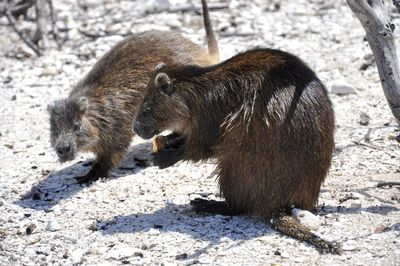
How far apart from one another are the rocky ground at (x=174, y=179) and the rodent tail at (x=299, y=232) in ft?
0.21

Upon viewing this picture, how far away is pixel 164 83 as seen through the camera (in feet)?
20.6

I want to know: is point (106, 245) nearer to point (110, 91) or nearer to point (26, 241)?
point (26, 241)

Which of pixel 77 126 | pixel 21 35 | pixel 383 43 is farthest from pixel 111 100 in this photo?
pixel 21 35

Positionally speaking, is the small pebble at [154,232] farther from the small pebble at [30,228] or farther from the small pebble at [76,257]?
the small pebble at [30,228]

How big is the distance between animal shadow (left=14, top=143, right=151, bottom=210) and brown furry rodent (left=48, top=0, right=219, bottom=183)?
Result: 5.6 inches

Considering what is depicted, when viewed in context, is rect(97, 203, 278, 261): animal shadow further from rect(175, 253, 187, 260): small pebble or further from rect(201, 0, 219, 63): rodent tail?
rect(201, 0, 219, 63): rodent tail

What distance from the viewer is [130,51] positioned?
26.1 feet

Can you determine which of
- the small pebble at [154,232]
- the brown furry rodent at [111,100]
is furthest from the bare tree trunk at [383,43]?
the brown furry rodent at [111,100]

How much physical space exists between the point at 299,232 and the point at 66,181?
2.86 meters

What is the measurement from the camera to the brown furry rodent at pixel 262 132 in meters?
5.64

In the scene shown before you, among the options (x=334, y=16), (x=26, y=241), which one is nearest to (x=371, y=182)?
(x=26, y=241)

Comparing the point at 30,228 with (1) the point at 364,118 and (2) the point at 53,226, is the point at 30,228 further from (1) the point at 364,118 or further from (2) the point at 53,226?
(1) the point at 364,118

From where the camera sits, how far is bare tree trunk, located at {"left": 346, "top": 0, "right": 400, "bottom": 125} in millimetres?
5543

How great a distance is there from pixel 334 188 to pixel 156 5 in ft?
19.3
